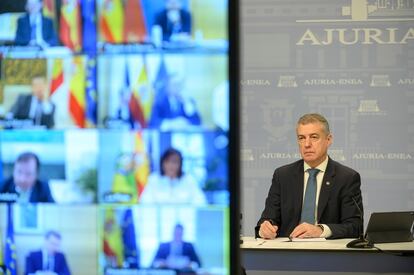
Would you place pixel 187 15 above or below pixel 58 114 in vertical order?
above

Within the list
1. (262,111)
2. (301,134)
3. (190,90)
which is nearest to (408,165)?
(262,111)

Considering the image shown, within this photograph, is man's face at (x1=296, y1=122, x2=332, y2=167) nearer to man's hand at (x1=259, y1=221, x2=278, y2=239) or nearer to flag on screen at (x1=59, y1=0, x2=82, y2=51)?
man's hand at (x1=259, y1=221, x2=278, y2=239)

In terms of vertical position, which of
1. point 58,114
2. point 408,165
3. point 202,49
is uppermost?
point 202,49

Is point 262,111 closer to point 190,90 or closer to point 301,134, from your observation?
point 301,134

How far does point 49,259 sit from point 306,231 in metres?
2.82

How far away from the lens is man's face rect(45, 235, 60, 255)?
1267 mm

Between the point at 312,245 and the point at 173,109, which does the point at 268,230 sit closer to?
the point at 312,245

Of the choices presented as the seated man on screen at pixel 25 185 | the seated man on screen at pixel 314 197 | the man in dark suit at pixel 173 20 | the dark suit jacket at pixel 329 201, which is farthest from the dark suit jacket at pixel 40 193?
the dark suit jacket at pixel 329 201

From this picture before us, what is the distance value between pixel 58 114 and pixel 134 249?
285 mm

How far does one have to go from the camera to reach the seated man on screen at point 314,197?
400 centimetres

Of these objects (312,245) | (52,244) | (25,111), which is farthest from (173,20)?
(312,245)

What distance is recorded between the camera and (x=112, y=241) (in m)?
1.24

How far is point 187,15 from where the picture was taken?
4.09 feet

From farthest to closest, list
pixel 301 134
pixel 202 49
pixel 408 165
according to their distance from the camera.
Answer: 1. pixel 408 165
2. pixel 301 134
3. pixel 202 49
